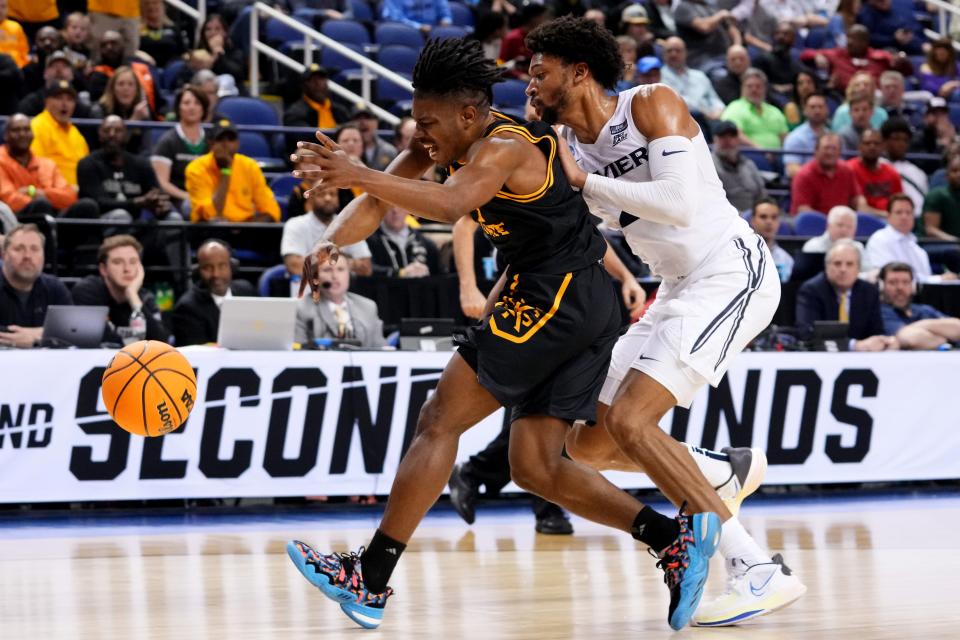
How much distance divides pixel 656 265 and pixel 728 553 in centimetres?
112

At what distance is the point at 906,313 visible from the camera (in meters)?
10.8

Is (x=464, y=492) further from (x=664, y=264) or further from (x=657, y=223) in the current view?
(x=657, y=223)

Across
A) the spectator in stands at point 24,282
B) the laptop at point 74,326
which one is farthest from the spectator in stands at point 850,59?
the laptop at point 74,326

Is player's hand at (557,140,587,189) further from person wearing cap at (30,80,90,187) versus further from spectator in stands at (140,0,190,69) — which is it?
spectator in stands at (140,0,190,69)

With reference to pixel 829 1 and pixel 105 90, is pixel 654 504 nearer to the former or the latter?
pixel 105 90

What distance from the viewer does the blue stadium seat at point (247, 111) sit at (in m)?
13.3

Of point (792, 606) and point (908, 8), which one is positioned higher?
point (792, 606)

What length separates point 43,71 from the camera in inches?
504

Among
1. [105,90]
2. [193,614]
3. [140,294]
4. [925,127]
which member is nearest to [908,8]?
Answer: [925,127]

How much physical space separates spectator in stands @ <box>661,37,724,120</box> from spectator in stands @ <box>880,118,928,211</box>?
195cm

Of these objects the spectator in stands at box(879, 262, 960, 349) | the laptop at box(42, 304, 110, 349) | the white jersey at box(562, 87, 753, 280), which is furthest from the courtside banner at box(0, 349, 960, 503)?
the white jersey at box(562, 87, 753, 280)

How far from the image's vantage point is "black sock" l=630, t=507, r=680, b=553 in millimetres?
4848

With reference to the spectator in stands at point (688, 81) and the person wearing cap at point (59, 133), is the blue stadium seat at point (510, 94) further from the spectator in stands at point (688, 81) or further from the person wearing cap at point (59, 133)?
the person wearing cap at point (59, 133)

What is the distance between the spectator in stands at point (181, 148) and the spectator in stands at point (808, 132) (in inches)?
264
